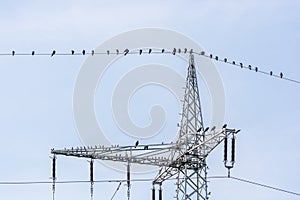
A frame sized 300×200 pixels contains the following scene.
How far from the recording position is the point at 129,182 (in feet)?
497

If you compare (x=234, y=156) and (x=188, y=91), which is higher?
(x=188, y=91)

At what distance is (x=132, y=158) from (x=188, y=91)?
846 centimetres

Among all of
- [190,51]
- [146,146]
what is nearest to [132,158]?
[146,146]

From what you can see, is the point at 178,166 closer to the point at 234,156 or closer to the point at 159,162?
the point at 159,162

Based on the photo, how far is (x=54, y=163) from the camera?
151m

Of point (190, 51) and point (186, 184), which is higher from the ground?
point (190, 51)

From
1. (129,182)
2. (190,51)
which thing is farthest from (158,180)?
(190,51)

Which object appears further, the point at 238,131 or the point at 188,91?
the point at 188,91

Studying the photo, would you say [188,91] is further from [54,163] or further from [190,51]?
[54,163]

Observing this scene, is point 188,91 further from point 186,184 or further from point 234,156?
point 234,156

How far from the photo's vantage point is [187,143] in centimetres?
14800

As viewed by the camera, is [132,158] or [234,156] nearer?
[234,156]

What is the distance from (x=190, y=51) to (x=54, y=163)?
662 inches

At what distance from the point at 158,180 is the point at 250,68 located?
572 inches
